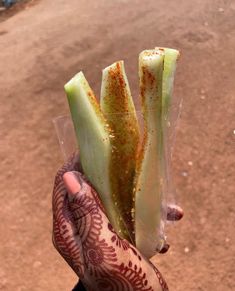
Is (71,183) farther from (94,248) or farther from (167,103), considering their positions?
(167,103)

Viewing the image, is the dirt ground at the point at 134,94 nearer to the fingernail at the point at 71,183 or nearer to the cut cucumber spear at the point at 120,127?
the cut cucumber spear at the point at 120,127

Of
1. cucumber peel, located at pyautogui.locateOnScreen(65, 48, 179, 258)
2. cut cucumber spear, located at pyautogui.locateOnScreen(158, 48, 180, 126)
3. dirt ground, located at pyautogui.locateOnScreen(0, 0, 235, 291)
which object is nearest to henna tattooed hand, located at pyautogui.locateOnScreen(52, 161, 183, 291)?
cucumber peel, located at pyautogui.locateOnScreen(65, 48, 179, 258)

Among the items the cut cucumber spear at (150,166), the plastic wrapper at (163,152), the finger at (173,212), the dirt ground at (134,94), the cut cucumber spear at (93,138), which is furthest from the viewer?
the dirt ground at (134,94)

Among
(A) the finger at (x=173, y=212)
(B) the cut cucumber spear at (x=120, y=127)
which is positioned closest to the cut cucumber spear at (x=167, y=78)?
(B) the cut cucumber spear at (x=120, y=127)

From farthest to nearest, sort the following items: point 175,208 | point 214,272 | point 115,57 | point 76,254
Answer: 1. point 115,57
2. point 214,272
3. point 175,208
4. point 76,254

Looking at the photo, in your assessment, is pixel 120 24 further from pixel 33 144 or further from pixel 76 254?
pixel 76 254

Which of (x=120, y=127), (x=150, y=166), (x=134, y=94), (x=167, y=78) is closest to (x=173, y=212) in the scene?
(x=150, y=166)

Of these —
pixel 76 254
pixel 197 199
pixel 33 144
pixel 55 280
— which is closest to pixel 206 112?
pixel 197 199
